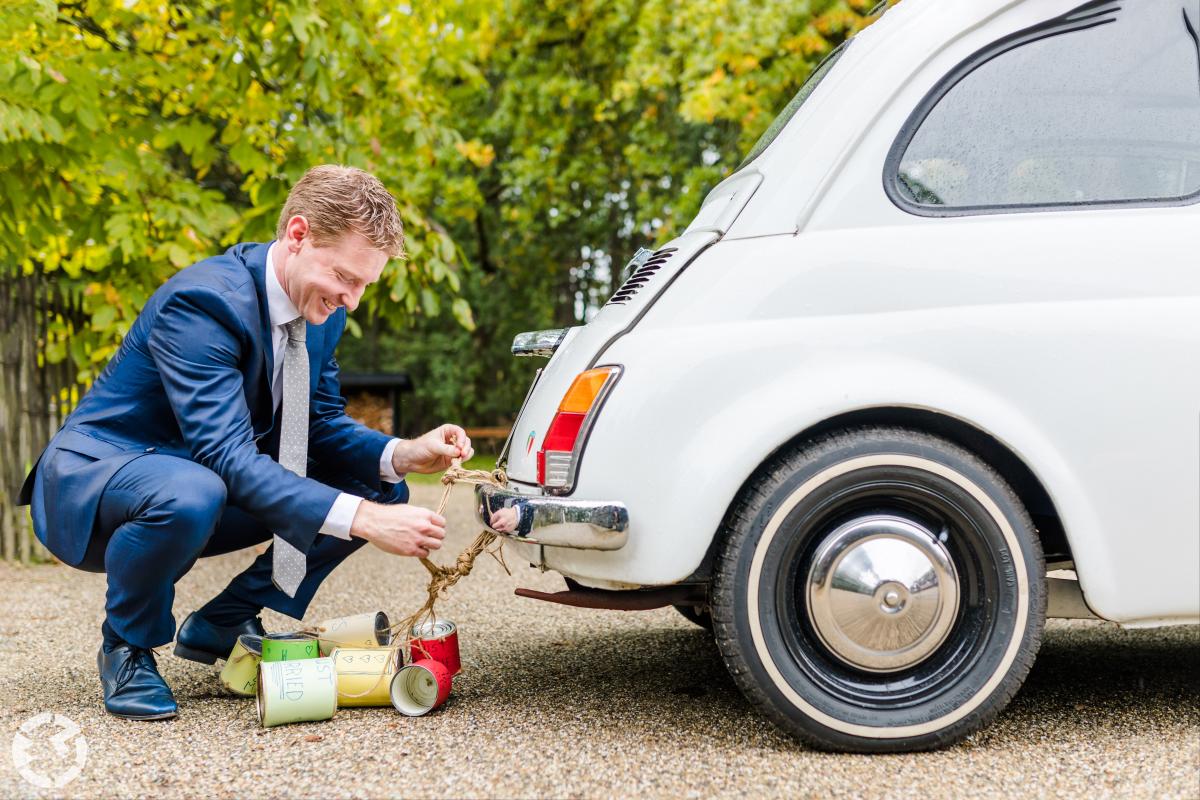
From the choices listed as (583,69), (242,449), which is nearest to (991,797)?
(242,449)

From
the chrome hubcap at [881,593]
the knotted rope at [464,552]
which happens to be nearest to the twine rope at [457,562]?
the knotted rope at [464,552]

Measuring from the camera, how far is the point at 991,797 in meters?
2.02

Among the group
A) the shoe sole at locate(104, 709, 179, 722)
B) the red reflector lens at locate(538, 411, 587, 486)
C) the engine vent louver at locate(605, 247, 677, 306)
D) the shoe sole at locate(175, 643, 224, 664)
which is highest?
the engine vent louver at locate(605, 247, 677, 306)

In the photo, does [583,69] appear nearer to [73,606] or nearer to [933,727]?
[73,606]

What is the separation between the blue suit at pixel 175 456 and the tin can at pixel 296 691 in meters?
0.30

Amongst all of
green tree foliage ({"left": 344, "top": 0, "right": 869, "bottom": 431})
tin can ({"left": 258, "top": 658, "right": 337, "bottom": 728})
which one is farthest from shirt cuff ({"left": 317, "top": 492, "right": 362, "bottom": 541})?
green tree foliage ({"left": 344, "top": 0, "right": 869, "bottom": 431})

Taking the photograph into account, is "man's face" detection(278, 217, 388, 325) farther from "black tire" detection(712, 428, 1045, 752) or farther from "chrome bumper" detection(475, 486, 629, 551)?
"black tire" detection(712, 428, 1045, 752)

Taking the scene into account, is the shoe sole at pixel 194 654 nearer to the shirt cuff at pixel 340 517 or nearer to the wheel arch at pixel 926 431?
the shirt cuff at pixel 340 517

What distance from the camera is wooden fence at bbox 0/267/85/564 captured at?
206 inches

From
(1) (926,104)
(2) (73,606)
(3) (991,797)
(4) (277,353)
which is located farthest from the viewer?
(2) (73,606)

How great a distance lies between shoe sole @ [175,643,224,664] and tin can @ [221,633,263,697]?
244 mm

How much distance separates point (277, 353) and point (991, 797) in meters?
2.01

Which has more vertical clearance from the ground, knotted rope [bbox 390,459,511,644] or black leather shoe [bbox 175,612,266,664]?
knotted rope [bbox 390,459,511,644]

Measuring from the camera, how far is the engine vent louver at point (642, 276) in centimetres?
258
